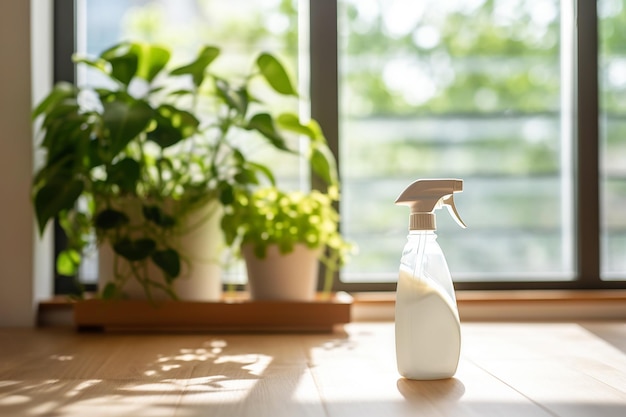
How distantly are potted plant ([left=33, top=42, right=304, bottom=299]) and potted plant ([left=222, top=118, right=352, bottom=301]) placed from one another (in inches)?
2.0

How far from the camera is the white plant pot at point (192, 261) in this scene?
1.68m

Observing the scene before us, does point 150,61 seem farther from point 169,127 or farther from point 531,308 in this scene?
point 531,308

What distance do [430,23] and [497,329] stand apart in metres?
0.78

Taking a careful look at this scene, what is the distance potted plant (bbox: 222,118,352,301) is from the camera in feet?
5.53

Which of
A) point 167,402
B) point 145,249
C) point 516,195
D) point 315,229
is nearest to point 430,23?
point 516,195

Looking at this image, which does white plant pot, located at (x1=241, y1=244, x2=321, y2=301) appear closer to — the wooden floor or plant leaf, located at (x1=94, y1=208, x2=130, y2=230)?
the wooden floor

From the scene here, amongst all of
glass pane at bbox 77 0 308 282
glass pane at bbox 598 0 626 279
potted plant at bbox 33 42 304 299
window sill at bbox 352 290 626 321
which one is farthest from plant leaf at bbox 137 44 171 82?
glass pane at bbox 598 0 626 279

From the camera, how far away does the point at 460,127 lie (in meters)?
2.05

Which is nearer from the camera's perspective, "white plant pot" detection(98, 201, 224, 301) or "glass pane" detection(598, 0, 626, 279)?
"white plant pot" detection(98, 201, 224, 301)

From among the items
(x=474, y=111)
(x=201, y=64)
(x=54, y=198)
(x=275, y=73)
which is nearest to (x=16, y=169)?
(x=54, y=198)

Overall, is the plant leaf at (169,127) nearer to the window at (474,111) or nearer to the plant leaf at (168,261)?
the plant leaf at (168,261)

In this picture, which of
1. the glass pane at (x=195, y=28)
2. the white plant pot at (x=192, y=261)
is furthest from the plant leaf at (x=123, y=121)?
the glass pane at (x=195, y=28)

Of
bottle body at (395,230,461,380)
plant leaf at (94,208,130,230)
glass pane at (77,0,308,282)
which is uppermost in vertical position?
glass pane at (77,0,308,282)

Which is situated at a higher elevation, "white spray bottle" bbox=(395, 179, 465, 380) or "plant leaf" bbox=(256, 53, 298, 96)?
"plant leaf" bbox=(256, 53, 298, 96)
